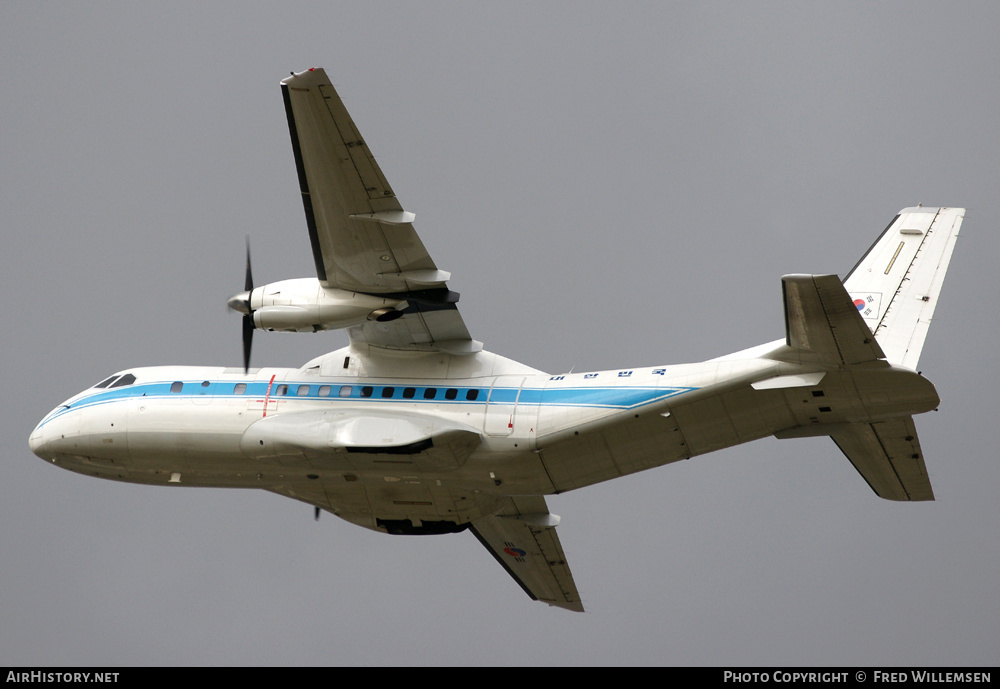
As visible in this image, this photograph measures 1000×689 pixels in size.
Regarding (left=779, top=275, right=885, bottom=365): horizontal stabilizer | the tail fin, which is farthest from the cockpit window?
the tail fin

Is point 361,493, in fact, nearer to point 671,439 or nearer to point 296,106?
point 671,439

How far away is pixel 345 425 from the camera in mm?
28266

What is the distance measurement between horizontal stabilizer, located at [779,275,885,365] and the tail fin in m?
1.35

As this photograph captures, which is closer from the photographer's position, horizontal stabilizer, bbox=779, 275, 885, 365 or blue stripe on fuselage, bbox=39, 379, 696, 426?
horizontal stabilizer, bbox=779, 275, 885, 365

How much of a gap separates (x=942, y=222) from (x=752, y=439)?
567 centimetres

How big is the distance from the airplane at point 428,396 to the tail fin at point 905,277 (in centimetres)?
4

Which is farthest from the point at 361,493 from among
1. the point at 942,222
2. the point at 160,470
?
the point at 942,222

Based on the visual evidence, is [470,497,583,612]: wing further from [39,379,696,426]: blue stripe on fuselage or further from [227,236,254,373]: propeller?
[227,236,254,373]: propeller

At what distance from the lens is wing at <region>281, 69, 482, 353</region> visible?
24859 millimetres

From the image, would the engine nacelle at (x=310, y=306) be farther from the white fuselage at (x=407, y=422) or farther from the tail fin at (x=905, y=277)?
the tail fin at (x=905, y=277)

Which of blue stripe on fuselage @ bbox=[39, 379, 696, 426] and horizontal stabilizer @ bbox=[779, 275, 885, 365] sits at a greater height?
horizontal stabilizer @ bbox=[779, 275, 885, 365]

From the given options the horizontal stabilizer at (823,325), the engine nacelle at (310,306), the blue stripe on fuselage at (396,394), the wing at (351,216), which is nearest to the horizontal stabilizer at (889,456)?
the horizontal stabilizer at (823,325)

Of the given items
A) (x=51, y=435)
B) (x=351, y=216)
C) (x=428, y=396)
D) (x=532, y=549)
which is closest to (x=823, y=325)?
(x=428, y=396)

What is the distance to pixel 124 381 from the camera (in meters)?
31.0
